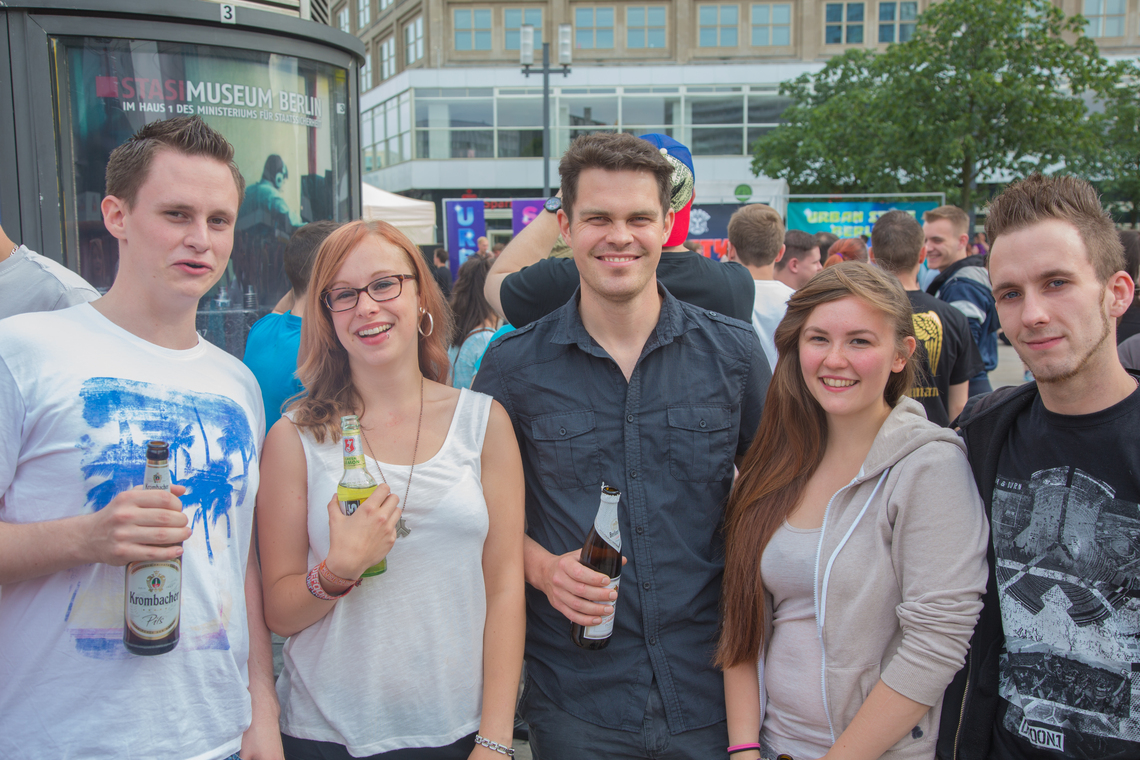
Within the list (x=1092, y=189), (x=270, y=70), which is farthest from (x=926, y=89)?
(x=1092, y=189)

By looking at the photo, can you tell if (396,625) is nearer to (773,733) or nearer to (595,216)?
(773,733)

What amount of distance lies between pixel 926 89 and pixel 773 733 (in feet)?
68.5

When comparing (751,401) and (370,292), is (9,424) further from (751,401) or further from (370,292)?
(751,401)

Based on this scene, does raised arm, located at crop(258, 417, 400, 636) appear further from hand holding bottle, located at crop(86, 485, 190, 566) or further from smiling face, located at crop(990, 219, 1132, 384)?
smiling face, located at crop(990, 219, 1132, 384)

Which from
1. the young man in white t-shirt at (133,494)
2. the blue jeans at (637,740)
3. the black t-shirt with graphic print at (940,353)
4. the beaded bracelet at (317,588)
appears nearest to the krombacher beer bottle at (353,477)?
the beaded bracelet at (317,588)

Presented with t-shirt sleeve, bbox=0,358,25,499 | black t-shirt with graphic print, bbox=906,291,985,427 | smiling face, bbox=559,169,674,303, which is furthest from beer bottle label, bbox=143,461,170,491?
black t-shirt with graphic print, bbox=906,291,985,427

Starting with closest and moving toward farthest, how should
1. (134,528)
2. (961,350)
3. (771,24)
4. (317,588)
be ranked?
1. (134,528)
2. (317,588)
3. (961,350)
4. (771,24)

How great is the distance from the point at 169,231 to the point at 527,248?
1.80m

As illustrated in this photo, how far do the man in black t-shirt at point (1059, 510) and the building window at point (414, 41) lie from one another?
41370 mm

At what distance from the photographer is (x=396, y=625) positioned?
2.16m

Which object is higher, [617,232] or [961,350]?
[617,232]

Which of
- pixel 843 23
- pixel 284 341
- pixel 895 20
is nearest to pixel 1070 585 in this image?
pixel 284 341

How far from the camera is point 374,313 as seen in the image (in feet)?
7.41

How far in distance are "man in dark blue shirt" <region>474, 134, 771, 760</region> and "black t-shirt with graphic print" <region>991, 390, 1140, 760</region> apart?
81 cm
